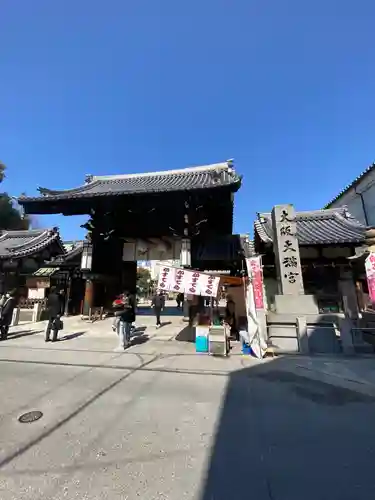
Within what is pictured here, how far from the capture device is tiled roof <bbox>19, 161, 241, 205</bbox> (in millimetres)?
15125

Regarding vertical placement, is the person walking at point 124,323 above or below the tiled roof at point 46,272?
below

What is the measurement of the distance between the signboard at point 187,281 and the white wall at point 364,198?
22.0 meters

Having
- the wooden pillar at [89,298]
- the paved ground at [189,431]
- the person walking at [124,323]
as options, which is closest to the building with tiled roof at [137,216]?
the wooden pillar at [89,298]

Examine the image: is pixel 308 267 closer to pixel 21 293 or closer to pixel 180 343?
pixel 180 343

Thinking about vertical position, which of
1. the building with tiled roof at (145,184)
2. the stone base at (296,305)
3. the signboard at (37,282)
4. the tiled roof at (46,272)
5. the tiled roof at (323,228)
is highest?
the building with tiled roof at (145,184)

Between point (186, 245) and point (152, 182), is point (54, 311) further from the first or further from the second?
point (152, 182)

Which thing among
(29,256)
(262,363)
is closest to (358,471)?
(262,363)

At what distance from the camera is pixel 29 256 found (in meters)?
19.6

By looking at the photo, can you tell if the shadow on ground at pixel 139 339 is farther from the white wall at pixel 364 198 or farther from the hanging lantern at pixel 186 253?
the white wall at pixel 364 198

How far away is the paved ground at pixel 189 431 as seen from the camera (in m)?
2.49

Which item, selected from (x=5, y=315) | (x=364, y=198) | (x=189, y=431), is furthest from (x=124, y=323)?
(x=364, y=198)

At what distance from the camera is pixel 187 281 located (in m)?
9.52

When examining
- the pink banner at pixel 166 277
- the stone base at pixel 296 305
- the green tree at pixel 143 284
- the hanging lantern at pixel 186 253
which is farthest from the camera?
the green tree at pixel 143 284

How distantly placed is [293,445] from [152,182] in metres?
18.7
